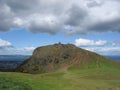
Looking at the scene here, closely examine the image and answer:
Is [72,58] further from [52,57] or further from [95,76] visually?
[95,76]

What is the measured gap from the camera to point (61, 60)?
78250 millimetres

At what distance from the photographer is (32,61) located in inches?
3236

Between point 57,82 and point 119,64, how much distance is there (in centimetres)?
3749

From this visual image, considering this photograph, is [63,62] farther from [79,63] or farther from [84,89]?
[84,89]

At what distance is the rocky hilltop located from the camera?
75938 mm

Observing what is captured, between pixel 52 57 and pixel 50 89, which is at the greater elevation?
pixel 52 57

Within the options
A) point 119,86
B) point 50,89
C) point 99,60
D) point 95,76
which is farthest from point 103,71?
point 50,89

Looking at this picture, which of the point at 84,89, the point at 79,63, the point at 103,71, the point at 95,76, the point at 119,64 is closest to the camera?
the point at 84,89

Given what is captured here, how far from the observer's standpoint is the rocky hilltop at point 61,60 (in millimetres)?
75938

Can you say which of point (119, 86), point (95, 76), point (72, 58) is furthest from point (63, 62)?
point (119, 86)

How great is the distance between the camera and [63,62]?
254 ft

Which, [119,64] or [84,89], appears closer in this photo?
[84,89]

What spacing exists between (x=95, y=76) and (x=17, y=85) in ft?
80.9

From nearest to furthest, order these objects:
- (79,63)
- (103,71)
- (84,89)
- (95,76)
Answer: (84,89) → (95,76) → (103,71) → (79,63)
